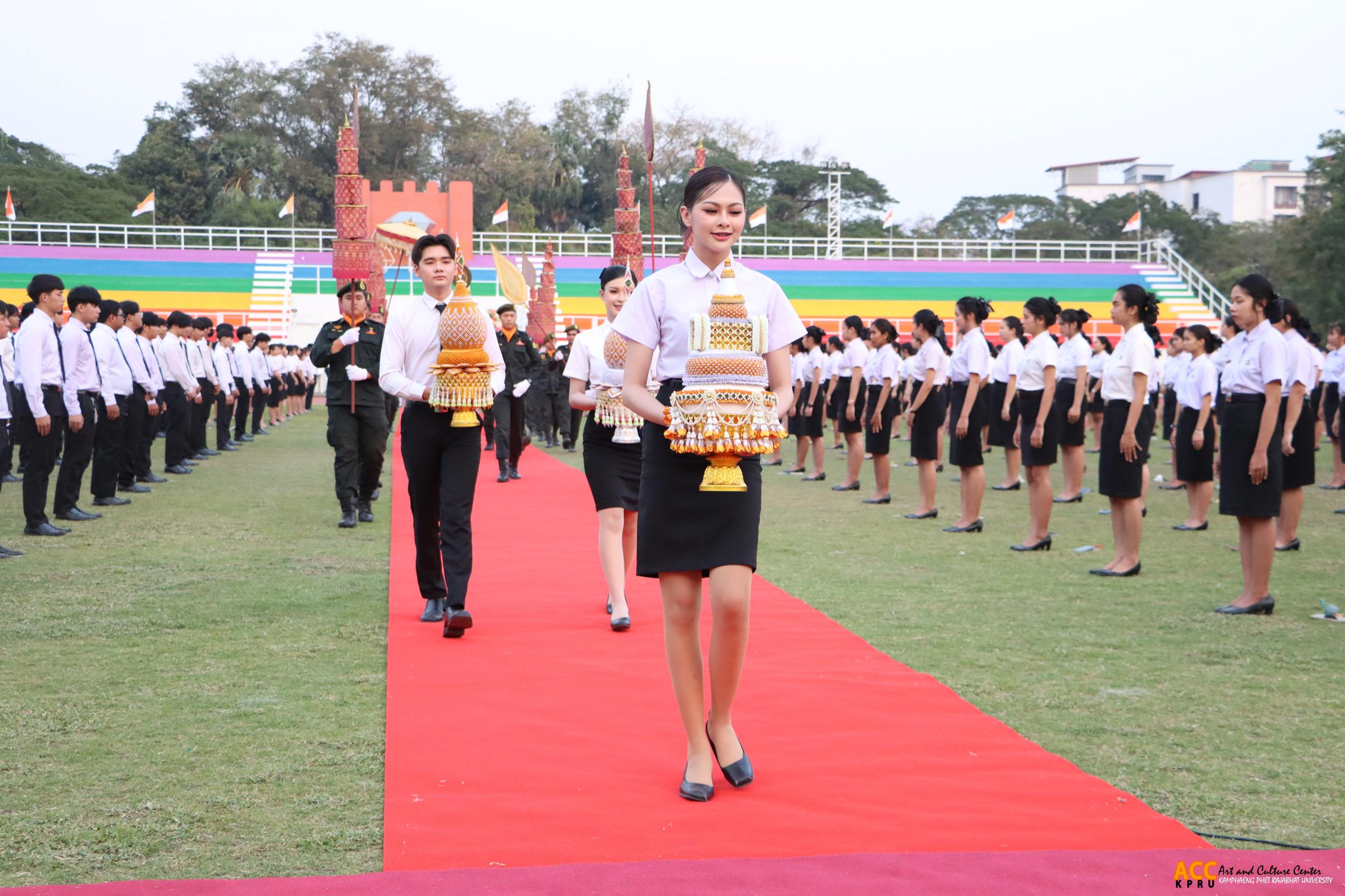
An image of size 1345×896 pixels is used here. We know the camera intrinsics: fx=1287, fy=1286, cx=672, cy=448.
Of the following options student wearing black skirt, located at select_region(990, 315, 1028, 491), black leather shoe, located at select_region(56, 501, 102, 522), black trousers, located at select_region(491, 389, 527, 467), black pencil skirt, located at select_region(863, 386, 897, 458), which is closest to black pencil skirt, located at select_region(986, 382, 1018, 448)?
student wearing black skirt, located at select_region(990, 315, 1028, 491)

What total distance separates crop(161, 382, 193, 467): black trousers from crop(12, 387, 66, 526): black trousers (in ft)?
16.9

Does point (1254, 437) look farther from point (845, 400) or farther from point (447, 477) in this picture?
point (845, 400)

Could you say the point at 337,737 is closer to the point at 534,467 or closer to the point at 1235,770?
the point at 1235,770

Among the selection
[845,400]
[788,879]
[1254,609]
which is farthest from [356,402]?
[788,879]

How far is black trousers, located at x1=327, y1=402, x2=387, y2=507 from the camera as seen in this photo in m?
9.70

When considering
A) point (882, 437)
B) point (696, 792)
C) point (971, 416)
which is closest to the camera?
point (696, 792)

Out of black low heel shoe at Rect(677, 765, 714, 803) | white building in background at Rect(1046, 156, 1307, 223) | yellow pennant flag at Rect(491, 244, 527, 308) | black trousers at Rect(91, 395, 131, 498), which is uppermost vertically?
white building in background at Rect(1046, 156, 1307, 223)

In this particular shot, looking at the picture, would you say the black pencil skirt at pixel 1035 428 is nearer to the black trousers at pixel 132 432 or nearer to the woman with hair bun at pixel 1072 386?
the woman with hair bun at pixel 1072 386

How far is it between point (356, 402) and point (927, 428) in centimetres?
463

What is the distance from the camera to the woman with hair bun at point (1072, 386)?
9586 mm

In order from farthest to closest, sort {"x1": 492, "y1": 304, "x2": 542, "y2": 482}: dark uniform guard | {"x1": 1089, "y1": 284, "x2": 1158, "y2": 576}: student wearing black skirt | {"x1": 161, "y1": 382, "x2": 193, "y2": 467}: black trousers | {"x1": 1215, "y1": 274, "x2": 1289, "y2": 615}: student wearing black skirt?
{"x1": 161, "y1": 382, "x2": 193, "y2": 467}: black trousers < {"x1": 492, "y1": 304, "x2": 542, "y2": 482}: dark uniform guard < {"x1": 1089, "y1": 284, "x2": 1158, "y2": 576}: student wearing black skirt < {"x1": 1215, "y1": 274, "x2": 1289, "y2": 615}: student wearing black skirt

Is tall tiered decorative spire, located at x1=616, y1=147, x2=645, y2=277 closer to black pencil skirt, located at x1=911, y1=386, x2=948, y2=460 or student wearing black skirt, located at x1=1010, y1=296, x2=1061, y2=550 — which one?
black pencil skirt, located at x1=911, y1=386, x2=948, y2=460

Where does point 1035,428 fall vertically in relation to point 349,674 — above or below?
above

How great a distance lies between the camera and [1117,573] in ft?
25.2
